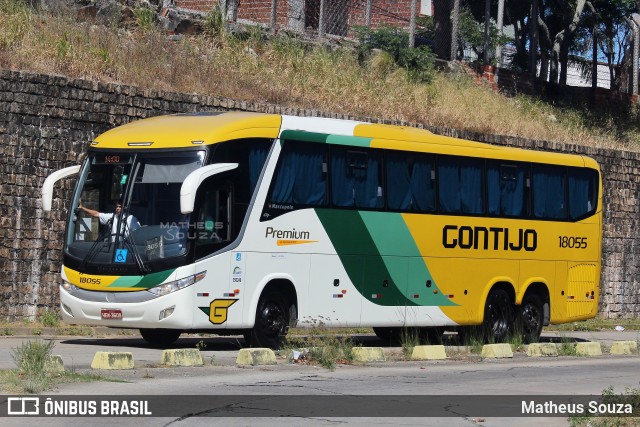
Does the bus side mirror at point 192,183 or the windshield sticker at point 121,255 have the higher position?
the bus side mirror at point 192,183

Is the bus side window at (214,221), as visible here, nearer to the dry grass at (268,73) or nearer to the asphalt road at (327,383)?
the asphalt road at (327,383)

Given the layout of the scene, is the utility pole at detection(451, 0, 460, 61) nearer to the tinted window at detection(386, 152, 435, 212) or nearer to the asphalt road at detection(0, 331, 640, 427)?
the tinted window at detection(386, 152, 435, 212)

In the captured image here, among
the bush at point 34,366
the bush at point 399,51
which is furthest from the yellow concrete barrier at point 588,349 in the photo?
the bush at point 399,51

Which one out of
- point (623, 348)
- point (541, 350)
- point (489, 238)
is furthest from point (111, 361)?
point (623, 348)

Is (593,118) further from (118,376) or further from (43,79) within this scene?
(118,376)

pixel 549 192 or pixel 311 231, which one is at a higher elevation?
pixel 549 192

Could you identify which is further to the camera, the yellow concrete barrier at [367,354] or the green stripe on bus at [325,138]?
the green stripe on bus at [325,138]

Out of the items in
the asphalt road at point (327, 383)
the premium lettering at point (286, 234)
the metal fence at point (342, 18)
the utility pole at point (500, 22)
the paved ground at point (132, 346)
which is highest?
the utility pole at point (500, 22)

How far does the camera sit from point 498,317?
22.3 metres

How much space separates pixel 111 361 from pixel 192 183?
3.22 m

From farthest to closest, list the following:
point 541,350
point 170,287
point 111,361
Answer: point 541,350 → point 170,287 → point 111,361

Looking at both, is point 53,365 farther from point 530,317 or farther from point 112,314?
point 530,317

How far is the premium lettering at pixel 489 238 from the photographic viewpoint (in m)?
21.3

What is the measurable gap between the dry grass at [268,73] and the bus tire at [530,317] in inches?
330
